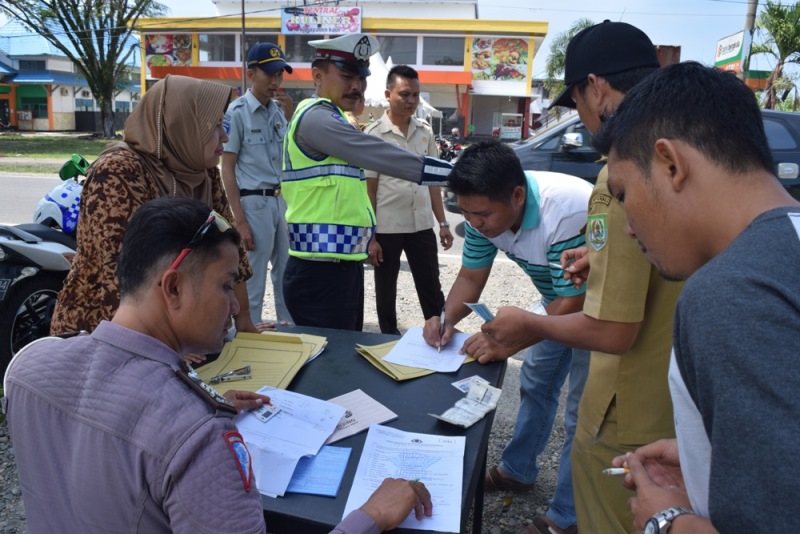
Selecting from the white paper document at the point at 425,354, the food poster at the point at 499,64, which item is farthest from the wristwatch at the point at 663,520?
the food poster at the point at 499,64

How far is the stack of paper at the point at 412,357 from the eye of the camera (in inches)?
73.4

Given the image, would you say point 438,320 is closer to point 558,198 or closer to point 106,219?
point 558,198

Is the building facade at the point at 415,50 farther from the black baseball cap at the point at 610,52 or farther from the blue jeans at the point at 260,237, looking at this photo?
the black baseball cap at the point at 610,52

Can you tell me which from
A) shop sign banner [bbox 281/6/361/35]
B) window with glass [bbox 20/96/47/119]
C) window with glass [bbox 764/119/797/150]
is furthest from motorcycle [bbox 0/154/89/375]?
window with glass [bbox 20/96/47/119]

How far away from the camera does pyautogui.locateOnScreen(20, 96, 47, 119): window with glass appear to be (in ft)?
108

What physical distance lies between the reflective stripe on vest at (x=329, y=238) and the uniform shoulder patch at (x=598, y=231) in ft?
4.04

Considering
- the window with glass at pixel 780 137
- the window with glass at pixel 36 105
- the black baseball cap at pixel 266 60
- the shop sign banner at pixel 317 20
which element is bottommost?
the window with glass at pixel 780 137

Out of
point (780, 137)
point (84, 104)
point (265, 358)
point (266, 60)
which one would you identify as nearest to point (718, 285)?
point (265, 358)

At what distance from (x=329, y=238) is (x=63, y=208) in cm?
221

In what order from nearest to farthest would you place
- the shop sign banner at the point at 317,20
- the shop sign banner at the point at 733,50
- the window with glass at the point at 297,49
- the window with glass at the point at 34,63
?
the shop sign banner at the point at 733,50 → the shop sign banner at the point at 317,20 → the window with glass at the point at 297,49 → the window with glass at the point at 34,63

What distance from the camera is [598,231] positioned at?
1.47m

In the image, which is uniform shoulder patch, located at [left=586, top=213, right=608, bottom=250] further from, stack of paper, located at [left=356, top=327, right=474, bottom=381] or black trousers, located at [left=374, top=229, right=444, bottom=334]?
black trousers, located at [left=374, top=229, right=444, bottom=334]

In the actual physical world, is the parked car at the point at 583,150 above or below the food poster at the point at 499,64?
below

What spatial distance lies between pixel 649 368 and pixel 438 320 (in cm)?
79
